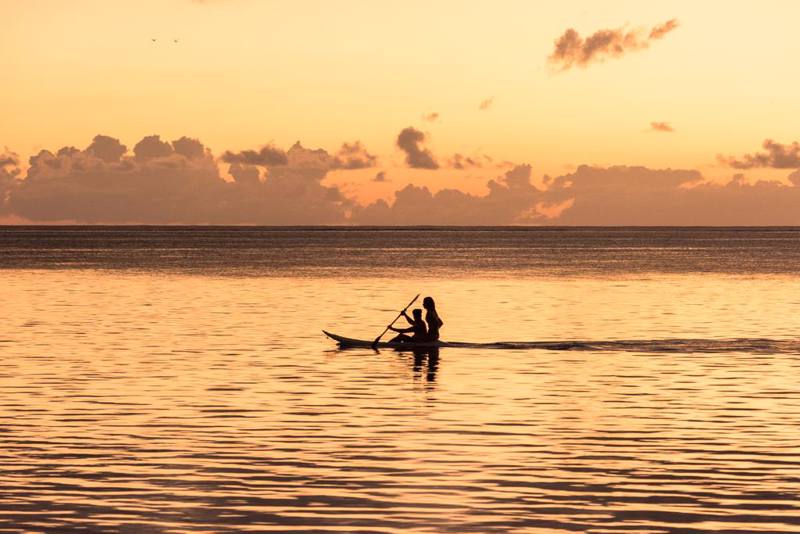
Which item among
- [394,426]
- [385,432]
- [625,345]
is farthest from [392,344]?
[385,432]

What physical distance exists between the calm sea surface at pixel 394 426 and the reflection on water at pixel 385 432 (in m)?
0.07

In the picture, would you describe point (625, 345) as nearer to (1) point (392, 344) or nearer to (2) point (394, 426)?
(1) point (392, 344)

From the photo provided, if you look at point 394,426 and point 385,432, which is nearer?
point 385,432

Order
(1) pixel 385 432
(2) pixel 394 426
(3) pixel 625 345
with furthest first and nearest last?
(3) pixel 625 345
(2) pixel 394 426
(1) pixel 385 432

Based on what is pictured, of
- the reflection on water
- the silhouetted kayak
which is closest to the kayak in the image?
the silhouetted kayak

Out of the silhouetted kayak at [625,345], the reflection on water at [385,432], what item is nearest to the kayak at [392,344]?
the silhouetted kayak at [625,345]

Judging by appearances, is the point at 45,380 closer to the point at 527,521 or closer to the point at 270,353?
the point at 270,353

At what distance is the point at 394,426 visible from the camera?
25.7 metres

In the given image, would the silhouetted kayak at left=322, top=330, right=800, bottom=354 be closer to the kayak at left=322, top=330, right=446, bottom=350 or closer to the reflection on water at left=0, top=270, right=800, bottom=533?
the kayak at left=322, top=330, right=446, bottom=350

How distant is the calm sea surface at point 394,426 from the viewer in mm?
17875

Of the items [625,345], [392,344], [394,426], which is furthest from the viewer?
[625,345]

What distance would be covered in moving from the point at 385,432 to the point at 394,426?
0.81 meters

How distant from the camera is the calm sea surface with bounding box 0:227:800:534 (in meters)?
17.9

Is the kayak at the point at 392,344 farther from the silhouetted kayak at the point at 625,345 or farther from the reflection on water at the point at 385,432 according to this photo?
the reflection on water at the point at 385,432
